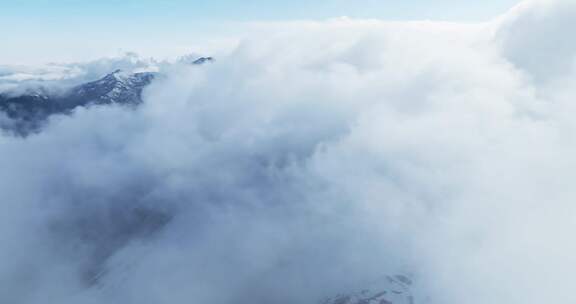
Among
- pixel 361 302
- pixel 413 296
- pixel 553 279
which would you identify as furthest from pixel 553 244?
pixel 361 302

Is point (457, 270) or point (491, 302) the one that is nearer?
point (491, 302)

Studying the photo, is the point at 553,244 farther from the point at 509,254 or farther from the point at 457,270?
the point at 457,270

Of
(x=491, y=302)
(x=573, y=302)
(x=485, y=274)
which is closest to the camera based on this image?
(x=573, y=302)

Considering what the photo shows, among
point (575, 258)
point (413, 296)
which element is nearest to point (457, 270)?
point (413, 296)

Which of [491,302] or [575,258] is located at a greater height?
[575,258]

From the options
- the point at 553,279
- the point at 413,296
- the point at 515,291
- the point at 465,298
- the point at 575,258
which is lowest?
the point at 413,296

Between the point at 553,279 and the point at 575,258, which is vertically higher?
the point at 575,258

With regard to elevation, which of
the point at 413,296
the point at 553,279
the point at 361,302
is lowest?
the point at 361,302

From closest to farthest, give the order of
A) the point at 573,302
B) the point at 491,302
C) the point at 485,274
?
the point at 573,302, the point at 491,302, the point at 485,274

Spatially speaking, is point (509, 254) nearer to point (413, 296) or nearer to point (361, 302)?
point (413, 296)
